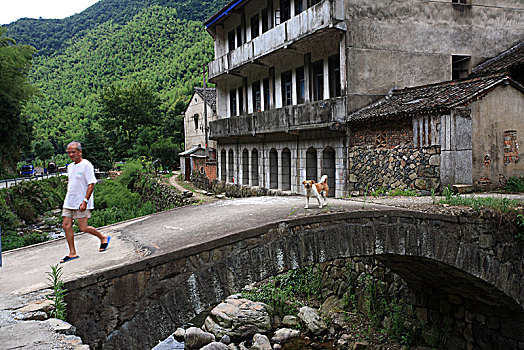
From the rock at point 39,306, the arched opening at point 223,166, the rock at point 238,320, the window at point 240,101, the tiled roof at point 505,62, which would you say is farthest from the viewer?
the arched opening at point 223,166

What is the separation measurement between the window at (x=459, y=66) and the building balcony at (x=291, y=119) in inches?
200

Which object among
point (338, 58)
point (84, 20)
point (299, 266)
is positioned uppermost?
point (84, 20)

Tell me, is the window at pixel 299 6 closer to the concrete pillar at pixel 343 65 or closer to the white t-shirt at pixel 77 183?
the concrete pillar at pixel 343 65

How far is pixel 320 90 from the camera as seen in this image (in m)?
17.6

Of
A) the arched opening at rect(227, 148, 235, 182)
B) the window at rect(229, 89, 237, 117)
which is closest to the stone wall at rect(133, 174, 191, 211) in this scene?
the arched opening at rect(227, 148, 235, 182)

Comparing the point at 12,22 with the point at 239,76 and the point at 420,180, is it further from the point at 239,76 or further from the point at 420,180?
the point at 420,180

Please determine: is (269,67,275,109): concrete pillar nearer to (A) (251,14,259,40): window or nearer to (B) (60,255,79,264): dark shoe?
(A) (251,14,259,40): window

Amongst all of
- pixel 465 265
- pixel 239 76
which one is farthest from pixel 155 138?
pixel 465 265

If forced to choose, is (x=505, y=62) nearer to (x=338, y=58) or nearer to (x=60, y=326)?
(x=338, y=58)

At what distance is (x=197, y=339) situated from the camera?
1230 cm

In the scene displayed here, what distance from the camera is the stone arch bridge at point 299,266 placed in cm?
518

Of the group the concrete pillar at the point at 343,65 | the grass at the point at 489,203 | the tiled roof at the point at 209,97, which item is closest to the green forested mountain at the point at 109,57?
the tiled roof at the point at 209,97

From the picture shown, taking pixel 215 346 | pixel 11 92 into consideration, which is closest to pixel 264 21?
pixel 215 346

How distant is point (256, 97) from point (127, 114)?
29.5 metres
